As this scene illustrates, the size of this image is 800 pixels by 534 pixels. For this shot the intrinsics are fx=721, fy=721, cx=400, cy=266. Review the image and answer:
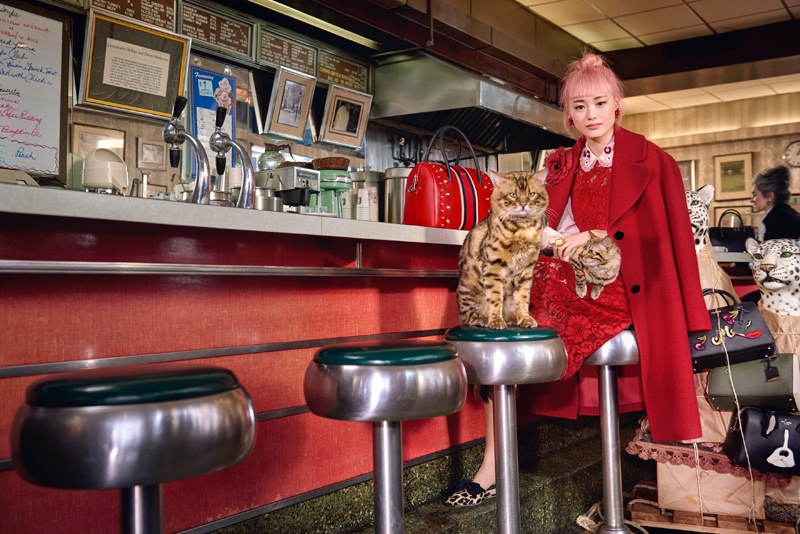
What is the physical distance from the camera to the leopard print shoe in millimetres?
2609

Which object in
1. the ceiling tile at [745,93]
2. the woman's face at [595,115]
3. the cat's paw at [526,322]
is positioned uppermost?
the ceiling tile at [745,93]

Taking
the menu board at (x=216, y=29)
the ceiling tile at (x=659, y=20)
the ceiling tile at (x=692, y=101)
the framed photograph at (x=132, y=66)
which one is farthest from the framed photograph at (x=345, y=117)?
the ceiling tile at (x=692, y=101)

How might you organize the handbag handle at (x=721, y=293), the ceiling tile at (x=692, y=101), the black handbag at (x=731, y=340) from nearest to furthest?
1. the black handbag at (x=731, y=340)
2. the handbag handle at (x=721, y=293)
3. the ceiling tile at (x=692, y=101)

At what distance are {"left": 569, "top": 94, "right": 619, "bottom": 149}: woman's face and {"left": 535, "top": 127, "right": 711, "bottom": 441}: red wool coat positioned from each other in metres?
0.12

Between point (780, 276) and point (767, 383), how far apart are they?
61 cm

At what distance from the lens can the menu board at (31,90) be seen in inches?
129

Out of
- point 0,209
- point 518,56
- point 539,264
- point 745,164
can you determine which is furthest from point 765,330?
point 745,164

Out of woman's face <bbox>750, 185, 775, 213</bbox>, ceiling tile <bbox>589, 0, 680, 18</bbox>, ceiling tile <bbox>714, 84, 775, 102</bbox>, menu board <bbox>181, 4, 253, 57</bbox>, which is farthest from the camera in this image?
ceiling tile <bbox>714, 84, 775, 102</bbox>

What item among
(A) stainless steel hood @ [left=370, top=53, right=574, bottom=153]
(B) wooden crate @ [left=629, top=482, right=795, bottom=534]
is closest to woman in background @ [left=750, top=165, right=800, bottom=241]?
(A) stainless steel hood @ [left=370, top=53, right=574, bottom=153]

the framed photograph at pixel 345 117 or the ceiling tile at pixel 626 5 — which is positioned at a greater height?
the ceiling tile at pixel 626 5

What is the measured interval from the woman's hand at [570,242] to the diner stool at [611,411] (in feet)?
1.04

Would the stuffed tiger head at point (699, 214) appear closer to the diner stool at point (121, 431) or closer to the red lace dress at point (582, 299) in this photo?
the red lace dress at point (582, 299)

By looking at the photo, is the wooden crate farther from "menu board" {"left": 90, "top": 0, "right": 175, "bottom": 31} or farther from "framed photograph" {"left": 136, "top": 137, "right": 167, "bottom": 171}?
"menu board" {"left": 90, "top": 0, "right": 175, "bottom": 31}

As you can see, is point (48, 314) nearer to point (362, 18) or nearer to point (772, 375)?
point (772, 375)
